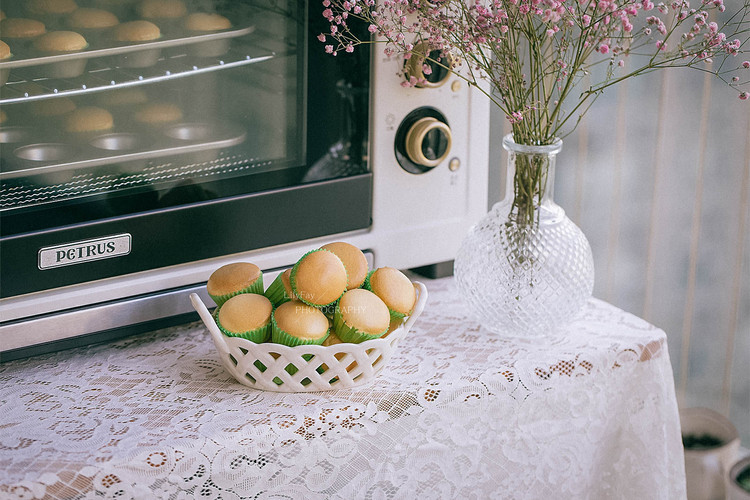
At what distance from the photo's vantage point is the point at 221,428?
2.35 feet

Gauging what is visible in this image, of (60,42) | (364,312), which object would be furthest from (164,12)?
(364,312)

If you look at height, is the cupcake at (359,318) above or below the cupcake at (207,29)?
below

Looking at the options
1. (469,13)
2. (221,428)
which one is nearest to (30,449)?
(221,428)

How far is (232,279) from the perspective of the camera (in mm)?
797

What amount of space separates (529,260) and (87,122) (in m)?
0.47

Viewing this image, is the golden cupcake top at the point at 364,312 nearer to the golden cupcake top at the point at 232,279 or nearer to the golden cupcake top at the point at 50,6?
the golden cupcake top at the point at 232,279

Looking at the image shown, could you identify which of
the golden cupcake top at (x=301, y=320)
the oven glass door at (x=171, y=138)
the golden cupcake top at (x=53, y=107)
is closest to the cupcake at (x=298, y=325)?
the golden cupcake top at (x=301, y=320)

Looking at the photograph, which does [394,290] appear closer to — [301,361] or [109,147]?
[301,361]

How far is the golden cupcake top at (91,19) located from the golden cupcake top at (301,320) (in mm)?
313

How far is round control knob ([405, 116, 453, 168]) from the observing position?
96cm

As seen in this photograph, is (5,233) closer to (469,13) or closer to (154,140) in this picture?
(154,140)

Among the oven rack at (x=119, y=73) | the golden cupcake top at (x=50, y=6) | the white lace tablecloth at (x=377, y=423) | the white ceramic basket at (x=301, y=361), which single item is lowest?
the white lace tablecloth at (x=377, y=423)

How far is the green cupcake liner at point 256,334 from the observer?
2.46 feet

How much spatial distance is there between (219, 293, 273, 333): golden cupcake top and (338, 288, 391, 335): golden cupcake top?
72 millimetres
